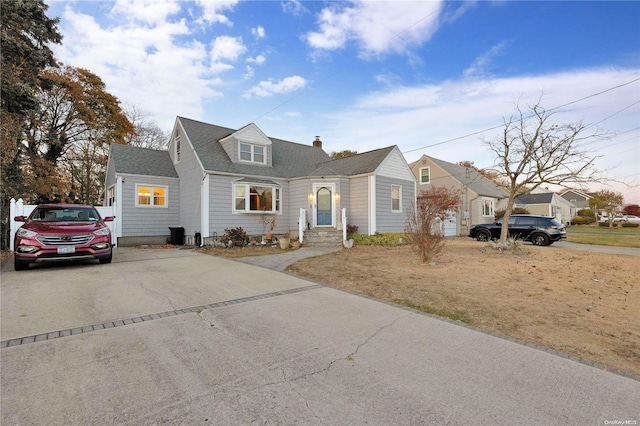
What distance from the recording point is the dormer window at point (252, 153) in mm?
16217

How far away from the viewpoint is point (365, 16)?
10.8 metres

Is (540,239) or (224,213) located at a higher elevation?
(224,213)

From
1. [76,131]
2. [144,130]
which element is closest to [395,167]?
[76,131]

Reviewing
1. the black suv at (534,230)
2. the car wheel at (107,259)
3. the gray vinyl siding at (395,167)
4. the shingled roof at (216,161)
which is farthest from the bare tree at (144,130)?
the black suv at (534,230)

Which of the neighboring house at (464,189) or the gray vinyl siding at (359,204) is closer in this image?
the gray vinyl siding at (359,204)

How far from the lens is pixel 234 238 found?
13391mm

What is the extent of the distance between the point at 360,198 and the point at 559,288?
10.3m

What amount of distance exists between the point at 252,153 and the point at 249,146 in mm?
421

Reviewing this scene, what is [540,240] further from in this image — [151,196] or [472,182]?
[151,196]

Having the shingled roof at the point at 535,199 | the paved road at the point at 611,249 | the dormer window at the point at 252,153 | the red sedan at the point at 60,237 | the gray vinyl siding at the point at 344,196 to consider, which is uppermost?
the dormer window at the point at 252,153

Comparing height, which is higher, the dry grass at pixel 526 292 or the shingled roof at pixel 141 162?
the shingled roof at pixel 141 162

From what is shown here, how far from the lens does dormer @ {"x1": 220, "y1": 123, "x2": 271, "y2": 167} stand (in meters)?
15.9

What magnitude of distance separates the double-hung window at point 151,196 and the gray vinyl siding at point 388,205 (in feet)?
38.9

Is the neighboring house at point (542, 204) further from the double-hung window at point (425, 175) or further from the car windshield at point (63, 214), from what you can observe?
the car windshield at point (63, 214)
